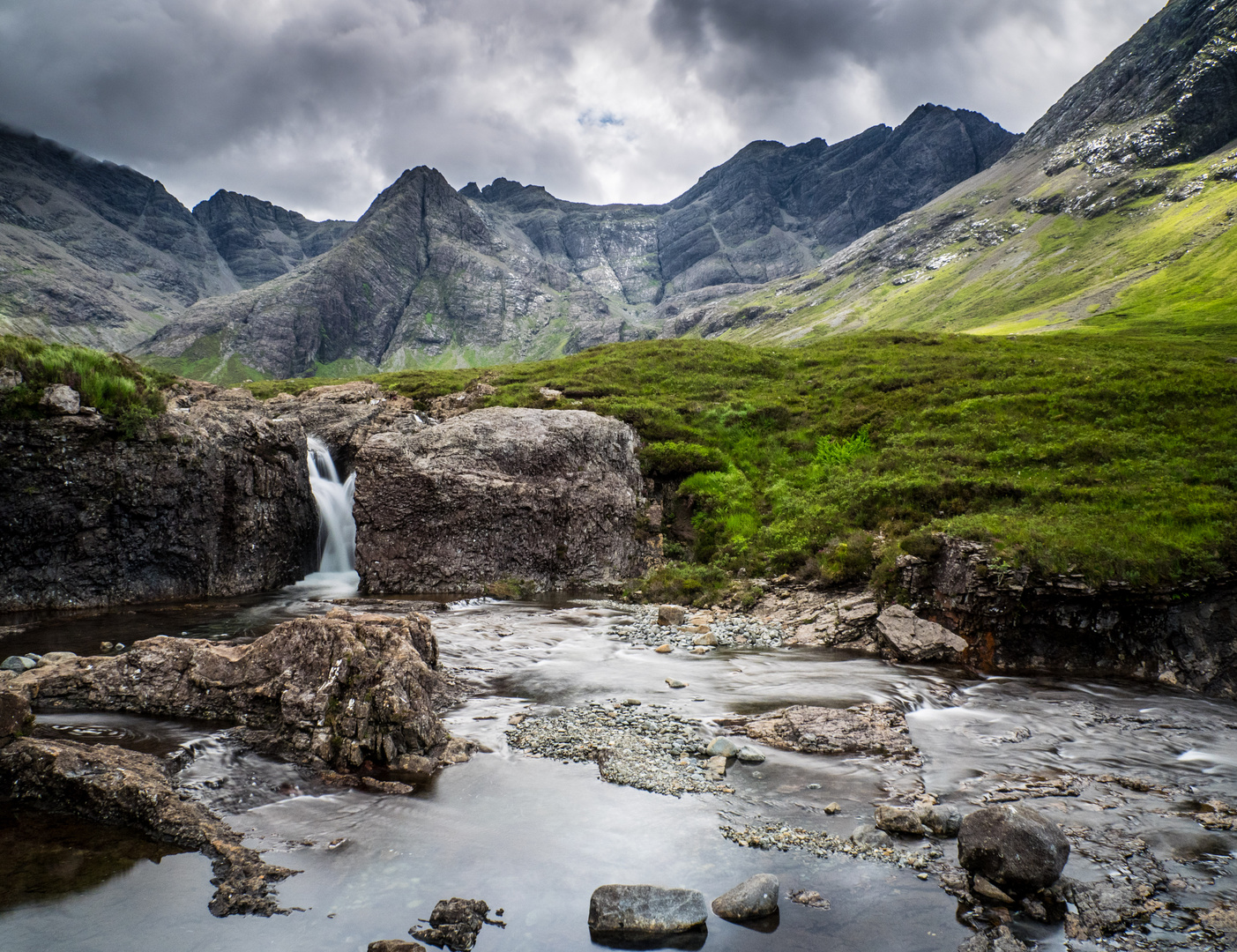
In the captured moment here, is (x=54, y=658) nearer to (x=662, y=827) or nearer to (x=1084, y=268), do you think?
(x=662, y=827)

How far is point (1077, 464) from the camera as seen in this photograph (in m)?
21.9

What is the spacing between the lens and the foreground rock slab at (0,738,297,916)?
7.39m

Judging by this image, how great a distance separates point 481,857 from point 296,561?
24652mm

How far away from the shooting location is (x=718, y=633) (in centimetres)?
1948

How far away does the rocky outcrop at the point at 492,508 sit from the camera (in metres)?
27.0

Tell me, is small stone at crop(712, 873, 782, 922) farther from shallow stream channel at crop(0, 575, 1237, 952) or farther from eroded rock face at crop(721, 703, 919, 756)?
eroded rock face at crop(721, 703, 919, 756)

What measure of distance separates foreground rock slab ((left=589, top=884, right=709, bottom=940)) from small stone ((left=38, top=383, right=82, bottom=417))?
24523 millimetres

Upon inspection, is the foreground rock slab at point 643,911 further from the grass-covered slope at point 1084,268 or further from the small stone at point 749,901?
the grass-covered slope at point 1084,268

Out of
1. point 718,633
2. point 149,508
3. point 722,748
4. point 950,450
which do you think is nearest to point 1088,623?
point 718,633

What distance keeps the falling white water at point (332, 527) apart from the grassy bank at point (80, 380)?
28.2 feet

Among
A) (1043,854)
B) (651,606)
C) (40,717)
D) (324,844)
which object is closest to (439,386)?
(651,606)

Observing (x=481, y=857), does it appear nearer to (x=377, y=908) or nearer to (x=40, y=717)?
(x=377, y=908)

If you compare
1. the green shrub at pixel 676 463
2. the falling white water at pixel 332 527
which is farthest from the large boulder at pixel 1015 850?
the falling white water at pixel 332 527


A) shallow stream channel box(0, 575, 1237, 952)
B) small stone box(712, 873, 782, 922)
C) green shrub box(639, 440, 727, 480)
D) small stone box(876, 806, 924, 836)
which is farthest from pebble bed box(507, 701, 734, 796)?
green shrub box(639, 440, 727, 480)
